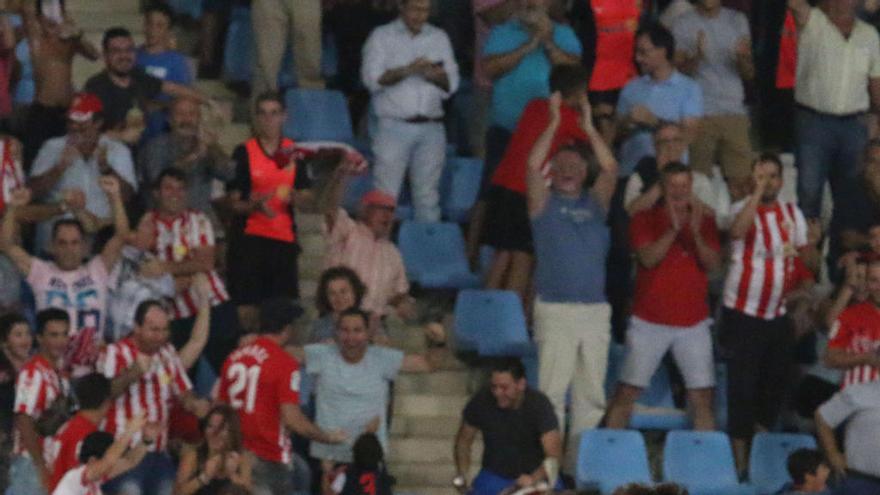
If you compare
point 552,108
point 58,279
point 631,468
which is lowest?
point 631,468

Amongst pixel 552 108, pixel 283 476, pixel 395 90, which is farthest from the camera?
pixel 395 90

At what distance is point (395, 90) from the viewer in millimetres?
16297

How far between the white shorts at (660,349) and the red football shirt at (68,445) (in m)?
3.11

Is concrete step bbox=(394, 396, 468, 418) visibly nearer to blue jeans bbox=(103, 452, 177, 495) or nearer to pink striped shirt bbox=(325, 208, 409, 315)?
pink striped shirt bbox=(325, 208, 409, 315)

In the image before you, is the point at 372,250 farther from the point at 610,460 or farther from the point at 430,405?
the point at 610,460

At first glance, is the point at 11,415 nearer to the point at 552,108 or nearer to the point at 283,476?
the point at 283,476

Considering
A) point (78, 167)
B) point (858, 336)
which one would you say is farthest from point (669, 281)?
point (78, 167)

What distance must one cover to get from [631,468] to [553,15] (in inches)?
123

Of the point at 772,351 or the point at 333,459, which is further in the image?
the point at 772,351

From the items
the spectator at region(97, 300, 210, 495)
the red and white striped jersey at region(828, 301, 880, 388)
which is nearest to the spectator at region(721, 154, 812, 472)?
the red and white striped jersey at region(828, 301, 880, 388)

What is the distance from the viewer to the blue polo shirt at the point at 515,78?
53.4 feet

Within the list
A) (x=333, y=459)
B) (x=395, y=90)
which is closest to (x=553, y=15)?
(x=395, y=90)

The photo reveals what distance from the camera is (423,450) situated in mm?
15234

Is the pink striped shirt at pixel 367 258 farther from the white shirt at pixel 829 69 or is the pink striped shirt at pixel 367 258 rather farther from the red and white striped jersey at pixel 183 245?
the white shirt at pixel 829 69
